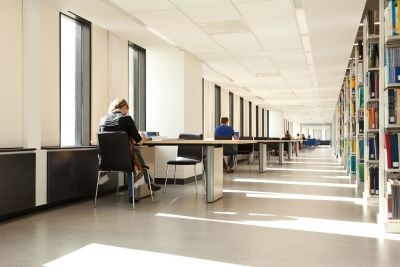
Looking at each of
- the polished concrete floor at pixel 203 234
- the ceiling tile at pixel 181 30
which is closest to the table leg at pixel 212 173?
the polished concrete floor at pixel 203 234

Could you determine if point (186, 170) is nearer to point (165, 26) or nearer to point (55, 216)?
point (165, 26)

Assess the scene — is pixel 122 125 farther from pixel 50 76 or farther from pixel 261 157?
pixel 261 157

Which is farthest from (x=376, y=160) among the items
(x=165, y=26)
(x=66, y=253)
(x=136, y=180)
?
(x=66, y=253)

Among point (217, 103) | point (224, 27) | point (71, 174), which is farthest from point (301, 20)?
point (217, 103)

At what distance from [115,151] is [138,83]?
10.8ft

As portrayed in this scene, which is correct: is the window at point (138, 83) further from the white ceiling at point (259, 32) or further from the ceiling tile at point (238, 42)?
the ceiling tile at point (238, 42)

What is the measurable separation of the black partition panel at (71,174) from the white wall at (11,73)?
455mm

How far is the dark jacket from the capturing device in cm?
456

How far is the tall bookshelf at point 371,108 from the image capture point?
14.6 feet

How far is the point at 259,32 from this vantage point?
237 inches

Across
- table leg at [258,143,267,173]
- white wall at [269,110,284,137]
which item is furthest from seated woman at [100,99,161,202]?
white wall at [269,110,284,137]

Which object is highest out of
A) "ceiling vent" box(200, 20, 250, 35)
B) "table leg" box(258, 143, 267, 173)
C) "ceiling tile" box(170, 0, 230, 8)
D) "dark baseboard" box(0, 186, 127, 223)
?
"ceiling vent" box(200, 20, 250, 35)

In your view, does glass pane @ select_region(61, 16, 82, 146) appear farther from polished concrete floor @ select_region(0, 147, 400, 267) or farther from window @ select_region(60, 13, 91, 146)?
polished concrete floor @ select_region(0, 147, 400, 267)

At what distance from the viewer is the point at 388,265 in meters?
2.50
